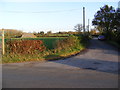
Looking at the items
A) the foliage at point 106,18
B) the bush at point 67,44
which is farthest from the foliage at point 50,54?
the foliage at point 106,18

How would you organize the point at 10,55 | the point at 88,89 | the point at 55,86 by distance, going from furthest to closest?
the point at 10,55 < the point at 55,86 < the point at 88,89

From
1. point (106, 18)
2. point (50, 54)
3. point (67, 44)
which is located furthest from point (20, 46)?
point (106, 18)

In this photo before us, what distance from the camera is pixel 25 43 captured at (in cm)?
1628

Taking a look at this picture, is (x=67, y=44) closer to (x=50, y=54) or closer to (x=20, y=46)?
(x=50, y=54)

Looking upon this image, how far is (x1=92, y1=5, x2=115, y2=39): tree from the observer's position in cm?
4172

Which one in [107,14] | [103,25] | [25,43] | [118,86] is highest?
[107,14]

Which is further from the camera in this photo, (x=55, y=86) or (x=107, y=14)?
(x=107, y=14)

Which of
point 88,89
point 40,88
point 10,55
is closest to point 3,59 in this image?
point 10,55

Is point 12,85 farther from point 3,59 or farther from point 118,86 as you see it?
point 3,59

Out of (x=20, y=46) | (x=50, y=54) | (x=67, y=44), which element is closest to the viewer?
(x=20, y=46)

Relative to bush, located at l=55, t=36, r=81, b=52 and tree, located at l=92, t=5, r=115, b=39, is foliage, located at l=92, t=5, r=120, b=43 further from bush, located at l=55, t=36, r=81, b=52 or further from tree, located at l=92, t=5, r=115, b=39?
bush, located at l=55, t=36, r=81, b=52

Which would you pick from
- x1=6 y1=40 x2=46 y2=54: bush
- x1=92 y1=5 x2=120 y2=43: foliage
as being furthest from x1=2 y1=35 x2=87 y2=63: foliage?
x1=92 y1=5 x2=120 y2=43: foliage

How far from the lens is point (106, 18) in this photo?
4344 centimetres

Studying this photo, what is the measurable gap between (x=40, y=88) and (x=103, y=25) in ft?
134
